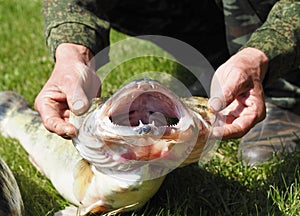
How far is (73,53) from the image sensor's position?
88.7 inches

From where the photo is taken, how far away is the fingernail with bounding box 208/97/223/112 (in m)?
1.82

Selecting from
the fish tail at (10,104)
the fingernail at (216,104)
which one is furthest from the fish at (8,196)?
the fish tail at (10,104)

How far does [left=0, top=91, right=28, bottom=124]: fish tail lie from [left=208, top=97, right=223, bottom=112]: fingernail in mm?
1191

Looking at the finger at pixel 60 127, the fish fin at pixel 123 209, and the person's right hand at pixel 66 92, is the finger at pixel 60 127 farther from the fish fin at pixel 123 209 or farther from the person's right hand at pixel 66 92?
the fish fin at pixel 123 209

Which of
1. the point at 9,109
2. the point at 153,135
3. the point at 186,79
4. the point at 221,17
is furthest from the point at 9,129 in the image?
the point at 153,135

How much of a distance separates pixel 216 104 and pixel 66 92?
1.50ft

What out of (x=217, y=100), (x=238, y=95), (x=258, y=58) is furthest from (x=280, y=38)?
(x=217, y=100)

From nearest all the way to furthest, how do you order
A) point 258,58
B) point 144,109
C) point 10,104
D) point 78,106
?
point 144,109
point 78,106
point 258,58
point 10,104

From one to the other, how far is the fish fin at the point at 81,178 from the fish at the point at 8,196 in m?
0.17

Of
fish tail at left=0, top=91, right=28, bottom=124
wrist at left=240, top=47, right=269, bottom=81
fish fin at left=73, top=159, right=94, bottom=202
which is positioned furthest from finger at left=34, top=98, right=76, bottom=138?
fish tail at left=0, top=91, right=28, bottom=124

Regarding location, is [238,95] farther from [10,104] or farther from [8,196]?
[10,104]

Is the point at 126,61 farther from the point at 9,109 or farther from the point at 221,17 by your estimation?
the point at 9,109

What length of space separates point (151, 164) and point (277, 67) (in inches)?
25.3

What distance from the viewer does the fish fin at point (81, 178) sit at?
201 centimetres
